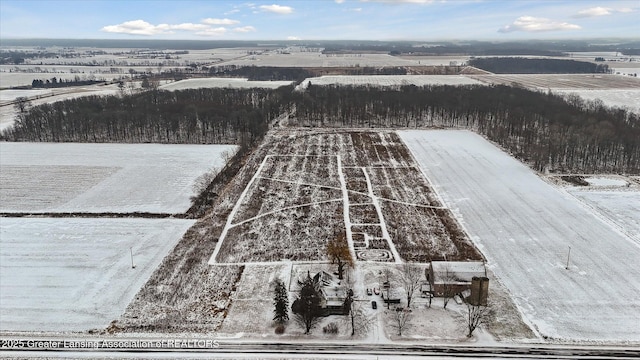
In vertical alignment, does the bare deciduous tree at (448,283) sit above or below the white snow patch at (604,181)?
below

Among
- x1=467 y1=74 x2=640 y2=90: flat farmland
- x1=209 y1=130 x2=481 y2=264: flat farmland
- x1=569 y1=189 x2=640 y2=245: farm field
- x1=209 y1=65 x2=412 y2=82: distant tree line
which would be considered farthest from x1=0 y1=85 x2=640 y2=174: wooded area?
x1=209 y1=65 x2=412 y2=82: distant tree line

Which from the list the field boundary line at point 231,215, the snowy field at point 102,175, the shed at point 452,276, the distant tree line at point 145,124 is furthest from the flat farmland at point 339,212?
the distant tree line at point 145,124

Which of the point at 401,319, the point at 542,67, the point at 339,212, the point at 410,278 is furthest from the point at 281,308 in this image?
the point at 542,67

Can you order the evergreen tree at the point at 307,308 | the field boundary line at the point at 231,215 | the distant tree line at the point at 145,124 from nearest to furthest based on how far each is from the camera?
the evergreen tree at the point at 307,308
the field boundary line at the point at 231,215
the distant tree line at the point at 145,124

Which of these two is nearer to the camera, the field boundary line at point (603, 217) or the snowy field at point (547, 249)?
the snowy field at point (547, 249)

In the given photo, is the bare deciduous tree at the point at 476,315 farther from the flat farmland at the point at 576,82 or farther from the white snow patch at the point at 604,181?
the flat farmland at the point at 576,82

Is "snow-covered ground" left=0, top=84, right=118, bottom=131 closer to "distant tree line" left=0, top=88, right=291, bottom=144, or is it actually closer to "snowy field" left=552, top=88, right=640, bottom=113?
"distant tree line" left=0, top=88, right=291, bottom=144
